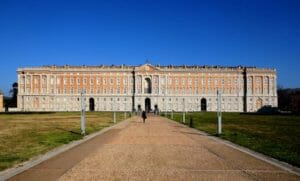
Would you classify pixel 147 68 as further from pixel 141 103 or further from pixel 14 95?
pixel 14 95

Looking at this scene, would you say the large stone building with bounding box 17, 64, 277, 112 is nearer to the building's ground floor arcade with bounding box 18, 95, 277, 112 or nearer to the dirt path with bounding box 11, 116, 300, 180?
the building's ground floor arcade with bounding box 18, 95, 277, 112

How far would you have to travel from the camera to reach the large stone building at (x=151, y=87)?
110688mm

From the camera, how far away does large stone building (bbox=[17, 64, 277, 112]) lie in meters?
111

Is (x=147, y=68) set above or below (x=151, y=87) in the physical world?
above

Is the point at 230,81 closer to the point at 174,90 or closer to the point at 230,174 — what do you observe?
the point at 174,90

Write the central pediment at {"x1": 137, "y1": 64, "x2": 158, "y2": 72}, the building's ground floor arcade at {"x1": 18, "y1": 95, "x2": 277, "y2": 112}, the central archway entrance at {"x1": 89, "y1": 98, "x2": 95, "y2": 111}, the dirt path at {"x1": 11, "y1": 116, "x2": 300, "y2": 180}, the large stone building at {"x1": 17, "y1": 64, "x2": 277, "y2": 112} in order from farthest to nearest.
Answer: the central archway entrance at {"x1": 89, "y1": 98, "x2": 95, "y2": 111}, the central pediment at {"x1": 137, "y1": 64, "x2": 158, "y2": 72}, the large stone building at {"x1": 17, "y1": 64, "x2": 277, "y2": 112}, the building's ground floor arcade at {"x1": 18, "y1": 95, "x2": 277, "y2": 112}, the dirt path at {"x1": 11, "y1": 116, "x2": 300, "y2": 180}

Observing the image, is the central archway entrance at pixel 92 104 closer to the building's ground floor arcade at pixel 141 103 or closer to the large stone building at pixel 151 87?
the building's ground floor arcade at pixel 141 103

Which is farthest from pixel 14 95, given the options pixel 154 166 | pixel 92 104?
pixel 154 166

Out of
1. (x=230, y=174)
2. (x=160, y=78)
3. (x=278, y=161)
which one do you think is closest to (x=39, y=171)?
(x=230, y=174)

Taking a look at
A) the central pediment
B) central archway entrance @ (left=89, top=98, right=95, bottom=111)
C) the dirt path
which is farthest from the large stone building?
the dirt path

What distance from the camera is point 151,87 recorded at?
366 feet

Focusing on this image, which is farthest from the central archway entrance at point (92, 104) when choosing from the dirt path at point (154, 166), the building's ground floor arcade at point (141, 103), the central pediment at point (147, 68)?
the dirt path at point (154, 166)

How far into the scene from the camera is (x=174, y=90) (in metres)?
112

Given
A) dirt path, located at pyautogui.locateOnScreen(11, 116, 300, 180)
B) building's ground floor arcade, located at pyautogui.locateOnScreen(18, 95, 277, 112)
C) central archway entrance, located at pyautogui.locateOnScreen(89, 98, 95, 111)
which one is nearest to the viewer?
dirt path, located at pyautogui.locateOnScreen(11, 116, 300, 180)
